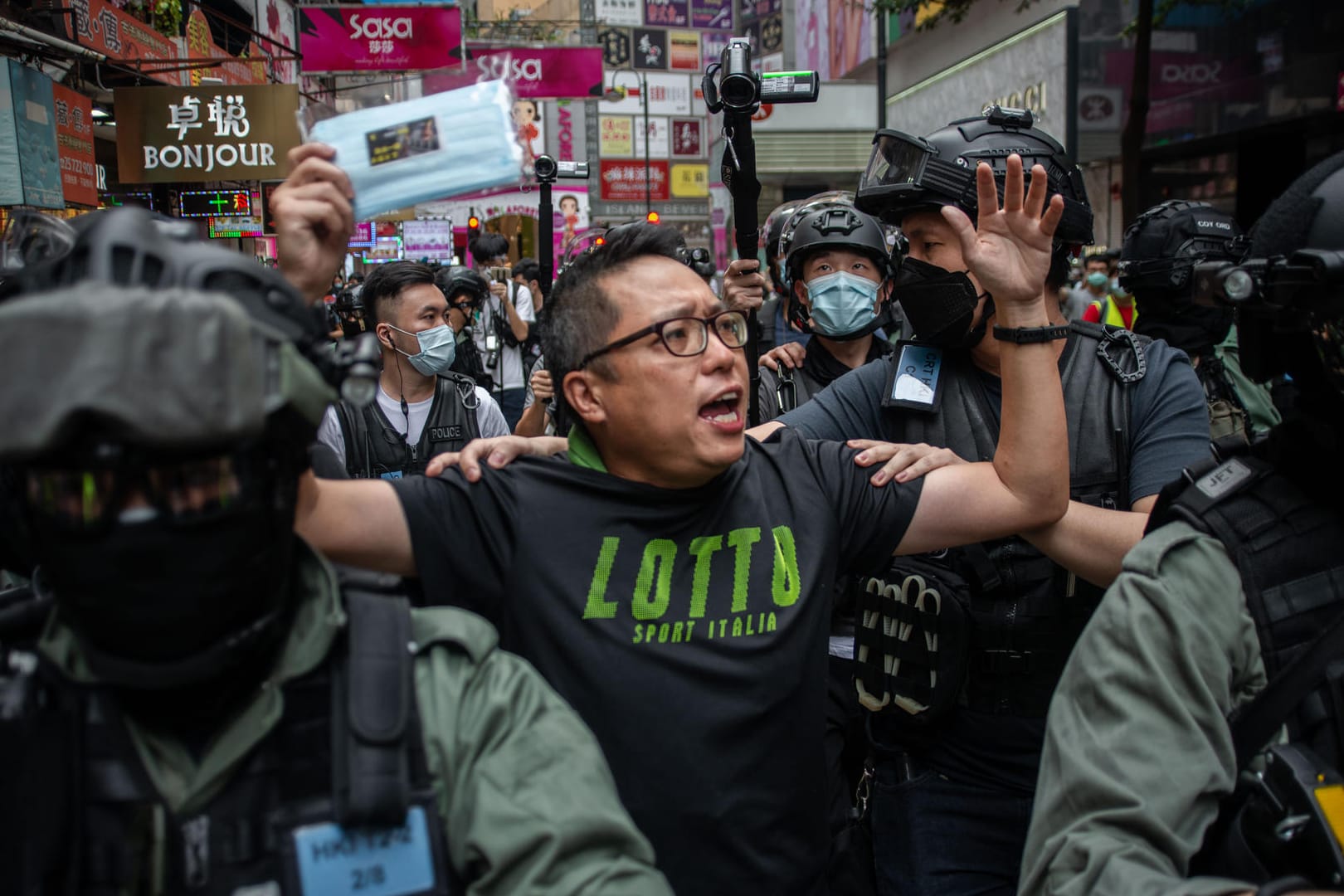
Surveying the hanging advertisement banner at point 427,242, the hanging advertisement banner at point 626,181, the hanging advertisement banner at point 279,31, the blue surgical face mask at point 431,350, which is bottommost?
the blue surgical face mask at point 431,350

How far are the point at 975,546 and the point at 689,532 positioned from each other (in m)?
0.83

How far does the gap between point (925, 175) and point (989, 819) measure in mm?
1578

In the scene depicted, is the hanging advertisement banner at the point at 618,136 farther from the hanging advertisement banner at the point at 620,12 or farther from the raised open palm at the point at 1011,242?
the raised open palm at the point at 1011,242

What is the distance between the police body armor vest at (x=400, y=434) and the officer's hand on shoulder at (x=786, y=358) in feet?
4.63

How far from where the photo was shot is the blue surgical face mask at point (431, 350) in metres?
5.46

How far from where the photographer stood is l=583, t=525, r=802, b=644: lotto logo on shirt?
2.19 m

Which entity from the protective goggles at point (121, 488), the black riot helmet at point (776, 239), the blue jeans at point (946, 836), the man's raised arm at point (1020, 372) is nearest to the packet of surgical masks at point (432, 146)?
the protective goggles at point (121, 488)

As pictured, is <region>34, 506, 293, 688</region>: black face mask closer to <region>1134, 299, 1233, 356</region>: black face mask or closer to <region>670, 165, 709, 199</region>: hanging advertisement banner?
<region>1134, 299, 1233, 356</region>: black face mask

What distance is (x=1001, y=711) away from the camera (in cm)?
272

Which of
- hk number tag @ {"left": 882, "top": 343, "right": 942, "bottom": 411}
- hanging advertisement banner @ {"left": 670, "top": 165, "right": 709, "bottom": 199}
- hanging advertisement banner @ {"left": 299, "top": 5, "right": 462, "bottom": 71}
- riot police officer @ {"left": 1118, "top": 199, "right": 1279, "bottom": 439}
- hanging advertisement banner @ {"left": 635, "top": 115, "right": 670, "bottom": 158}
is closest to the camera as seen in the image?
hk number tag @ {"left": 882, "top": 343, "right": 942, "bottom": 411}

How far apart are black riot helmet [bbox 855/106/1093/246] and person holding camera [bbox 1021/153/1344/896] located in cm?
105

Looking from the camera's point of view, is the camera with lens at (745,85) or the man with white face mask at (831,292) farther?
the man with white face mask at (831,292)

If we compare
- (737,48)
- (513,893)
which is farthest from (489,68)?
(737,48)

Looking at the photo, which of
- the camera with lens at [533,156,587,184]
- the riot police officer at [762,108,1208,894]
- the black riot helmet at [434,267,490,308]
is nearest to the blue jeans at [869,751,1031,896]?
the riot police officer at [762,108,1208,894]
